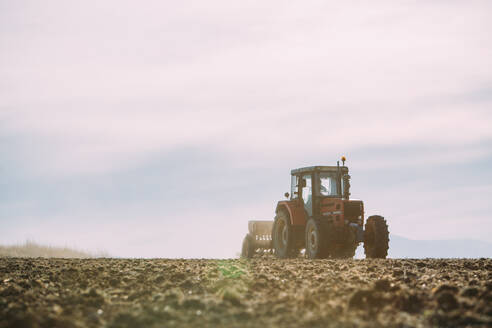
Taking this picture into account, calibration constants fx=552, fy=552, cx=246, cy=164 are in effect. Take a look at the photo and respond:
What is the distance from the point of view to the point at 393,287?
7.86 meters

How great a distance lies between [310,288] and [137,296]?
2.66 metres

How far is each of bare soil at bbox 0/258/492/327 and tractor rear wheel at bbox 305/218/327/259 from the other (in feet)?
20.7

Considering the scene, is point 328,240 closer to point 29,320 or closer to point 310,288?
point 310,288

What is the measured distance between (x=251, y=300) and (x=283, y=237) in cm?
1314

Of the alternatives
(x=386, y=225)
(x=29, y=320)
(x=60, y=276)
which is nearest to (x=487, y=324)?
(x=29, y=320)

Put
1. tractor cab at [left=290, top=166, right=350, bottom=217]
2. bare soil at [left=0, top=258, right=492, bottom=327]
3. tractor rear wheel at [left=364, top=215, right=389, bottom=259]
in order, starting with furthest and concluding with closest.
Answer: tractor cab at [left=290, top=166, right=350, bottom=217] → tractor rear wheel at [left=364, top=215, right=389, bottom=259] → bare soil at [left=0, top=258, right=492, bottom=327]

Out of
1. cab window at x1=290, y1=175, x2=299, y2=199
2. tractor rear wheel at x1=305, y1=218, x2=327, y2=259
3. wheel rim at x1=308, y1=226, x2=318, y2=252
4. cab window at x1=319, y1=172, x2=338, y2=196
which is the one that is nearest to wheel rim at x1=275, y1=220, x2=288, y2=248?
cab window at x1=290, y1=175, x2=299, y2=199

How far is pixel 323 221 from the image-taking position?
723 inches

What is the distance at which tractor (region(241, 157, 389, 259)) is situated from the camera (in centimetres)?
1752

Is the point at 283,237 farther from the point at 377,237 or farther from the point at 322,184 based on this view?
the point at 377,237

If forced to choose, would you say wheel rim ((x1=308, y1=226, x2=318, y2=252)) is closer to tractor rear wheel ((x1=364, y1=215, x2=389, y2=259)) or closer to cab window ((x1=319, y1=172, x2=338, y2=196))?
cab window ((x1=319, y1=172, x2=338, y2=196))

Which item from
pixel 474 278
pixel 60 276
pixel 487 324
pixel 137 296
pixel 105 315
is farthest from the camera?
pixel 60 276

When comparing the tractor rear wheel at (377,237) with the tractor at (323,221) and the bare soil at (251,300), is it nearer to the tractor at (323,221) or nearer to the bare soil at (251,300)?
the tractor at (323,221)

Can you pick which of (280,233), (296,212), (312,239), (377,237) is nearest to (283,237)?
(280,233)
